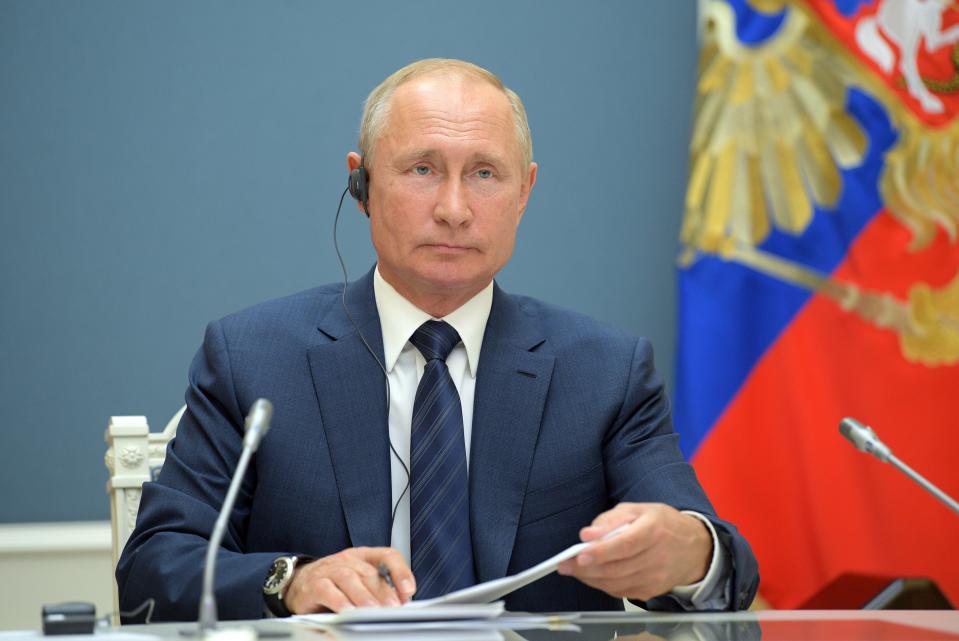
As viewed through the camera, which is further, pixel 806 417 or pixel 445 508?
pixel 806 417

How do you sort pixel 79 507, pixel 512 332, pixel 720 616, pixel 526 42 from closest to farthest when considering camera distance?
1. pixel 720 616
2. pixel 512 332
3. pixel 79 507
4. pixel 526 42

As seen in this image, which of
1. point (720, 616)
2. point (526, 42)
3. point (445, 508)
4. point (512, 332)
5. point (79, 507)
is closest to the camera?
point (720, 616)

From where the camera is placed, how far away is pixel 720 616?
5.77 feet

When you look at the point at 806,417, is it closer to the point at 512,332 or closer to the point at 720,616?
the point at 512,332

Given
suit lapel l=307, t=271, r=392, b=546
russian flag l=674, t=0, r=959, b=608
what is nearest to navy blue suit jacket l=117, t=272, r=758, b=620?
suit lapel l=307, t=271, r=392, b=546

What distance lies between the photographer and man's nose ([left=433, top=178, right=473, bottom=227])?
7.04 ft

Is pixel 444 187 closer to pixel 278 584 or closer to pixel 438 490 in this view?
pixel 438 490

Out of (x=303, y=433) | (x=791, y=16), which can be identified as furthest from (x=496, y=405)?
(x=791, y=16)

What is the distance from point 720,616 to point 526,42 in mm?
2162

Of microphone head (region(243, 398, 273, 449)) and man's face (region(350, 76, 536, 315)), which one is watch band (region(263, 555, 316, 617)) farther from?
man's face (region(350, 76, 536, 315))

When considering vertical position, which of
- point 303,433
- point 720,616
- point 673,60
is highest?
point 673,60

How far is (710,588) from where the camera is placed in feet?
6.15

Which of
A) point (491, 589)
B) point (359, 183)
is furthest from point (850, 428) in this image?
point (359, 183)

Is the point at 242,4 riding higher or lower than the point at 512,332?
higher
